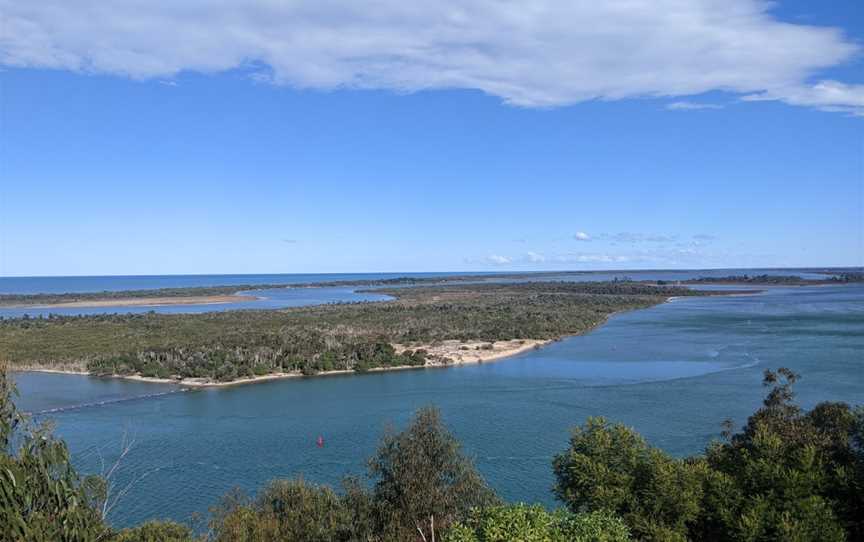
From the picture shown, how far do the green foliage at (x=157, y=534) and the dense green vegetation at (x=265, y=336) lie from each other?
37.9 metres

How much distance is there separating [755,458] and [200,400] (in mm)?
40679

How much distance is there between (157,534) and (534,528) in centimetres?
1118

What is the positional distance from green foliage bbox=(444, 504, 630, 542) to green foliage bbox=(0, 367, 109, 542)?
7.97 metres

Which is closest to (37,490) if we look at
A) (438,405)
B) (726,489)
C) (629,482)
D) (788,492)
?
(629,482)

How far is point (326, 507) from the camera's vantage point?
22.2 metres

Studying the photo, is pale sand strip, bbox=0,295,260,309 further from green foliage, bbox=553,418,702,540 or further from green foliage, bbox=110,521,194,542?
green foliage, bbox=553,418,702,540

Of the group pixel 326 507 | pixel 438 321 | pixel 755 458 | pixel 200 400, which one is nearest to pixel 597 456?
pixel 755 458

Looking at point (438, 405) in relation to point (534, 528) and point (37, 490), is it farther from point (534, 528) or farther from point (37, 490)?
point (37, 490)

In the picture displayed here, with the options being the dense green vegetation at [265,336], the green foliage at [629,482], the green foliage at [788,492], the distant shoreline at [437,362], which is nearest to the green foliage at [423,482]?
the green foliage at [629,482]

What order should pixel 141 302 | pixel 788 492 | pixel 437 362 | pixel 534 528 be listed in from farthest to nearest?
pixel 141 302 < pixel 437 362 < pixel 788 492 < pixel 534 528

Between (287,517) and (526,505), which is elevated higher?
(526,505)

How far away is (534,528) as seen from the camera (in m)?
15.4

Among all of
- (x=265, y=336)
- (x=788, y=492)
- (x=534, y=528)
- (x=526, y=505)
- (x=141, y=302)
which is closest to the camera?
(x=534, y=528)

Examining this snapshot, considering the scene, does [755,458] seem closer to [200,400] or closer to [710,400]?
[710,400]
